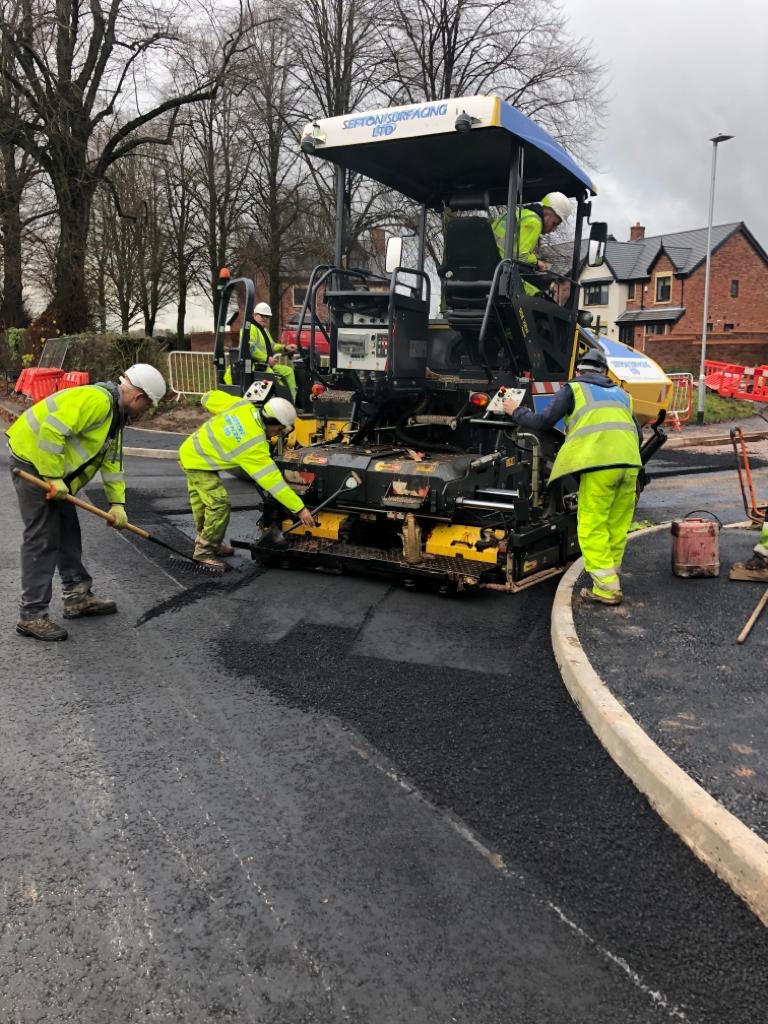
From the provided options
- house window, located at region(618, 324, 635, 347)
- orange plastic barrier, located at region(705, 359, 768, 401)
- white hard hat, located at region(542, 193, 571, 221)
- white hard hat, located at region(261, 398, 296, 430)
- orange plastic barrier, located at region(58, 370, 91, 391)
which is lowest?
white hard hat, located at region(261, 398, 296, 430)

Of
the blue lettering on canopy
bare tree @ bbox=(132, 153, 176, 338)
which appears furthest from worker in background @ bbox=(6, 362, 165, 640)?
bare tree @ bbox=(132, 153, 176, 338)

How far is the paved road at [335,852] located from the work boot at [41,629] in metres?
0.08

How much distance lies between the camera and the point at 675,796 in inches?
113

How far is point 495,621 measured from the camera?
16.6 ft

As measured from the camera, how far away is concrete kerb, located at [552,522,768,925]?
2.50 metres

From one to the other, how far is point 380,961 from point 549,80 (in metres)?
22.5

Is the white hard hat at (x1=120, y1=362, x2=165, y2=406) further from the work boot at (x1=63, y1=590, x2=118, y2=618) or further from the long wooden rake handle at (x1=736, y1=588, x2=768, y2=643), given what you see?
the long wooden rake handle at (x1=736, y1=588, x2=768, y2=643)

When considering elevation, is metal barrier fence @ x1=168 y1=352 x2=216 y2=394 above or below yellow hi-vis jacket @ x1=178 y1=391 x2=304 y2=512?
above

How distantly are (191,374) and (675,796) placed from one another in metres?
15.6

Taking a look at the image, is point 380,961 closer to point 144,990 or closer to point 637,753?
point 144,990

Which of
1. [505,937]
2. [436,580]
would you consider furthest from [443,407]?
[505,937]

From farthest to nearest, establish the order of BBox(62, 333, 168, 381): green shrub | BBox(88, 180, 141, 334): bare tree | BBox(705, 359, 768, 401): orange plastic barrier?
BBox(88, 180, 141, 334): bare tree < BBox(62, 333, 168, 381): green shrub < BBox(705, 359, 768, 401): orange plastic barrier

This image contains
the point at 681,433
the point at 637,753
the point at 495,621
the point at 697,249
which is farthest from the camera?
the point at 697,249

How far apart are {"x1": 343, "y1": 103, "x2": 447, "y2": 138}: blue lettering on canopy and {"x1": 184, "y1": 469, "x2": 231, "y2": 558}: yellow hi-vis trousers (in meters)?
2.80
